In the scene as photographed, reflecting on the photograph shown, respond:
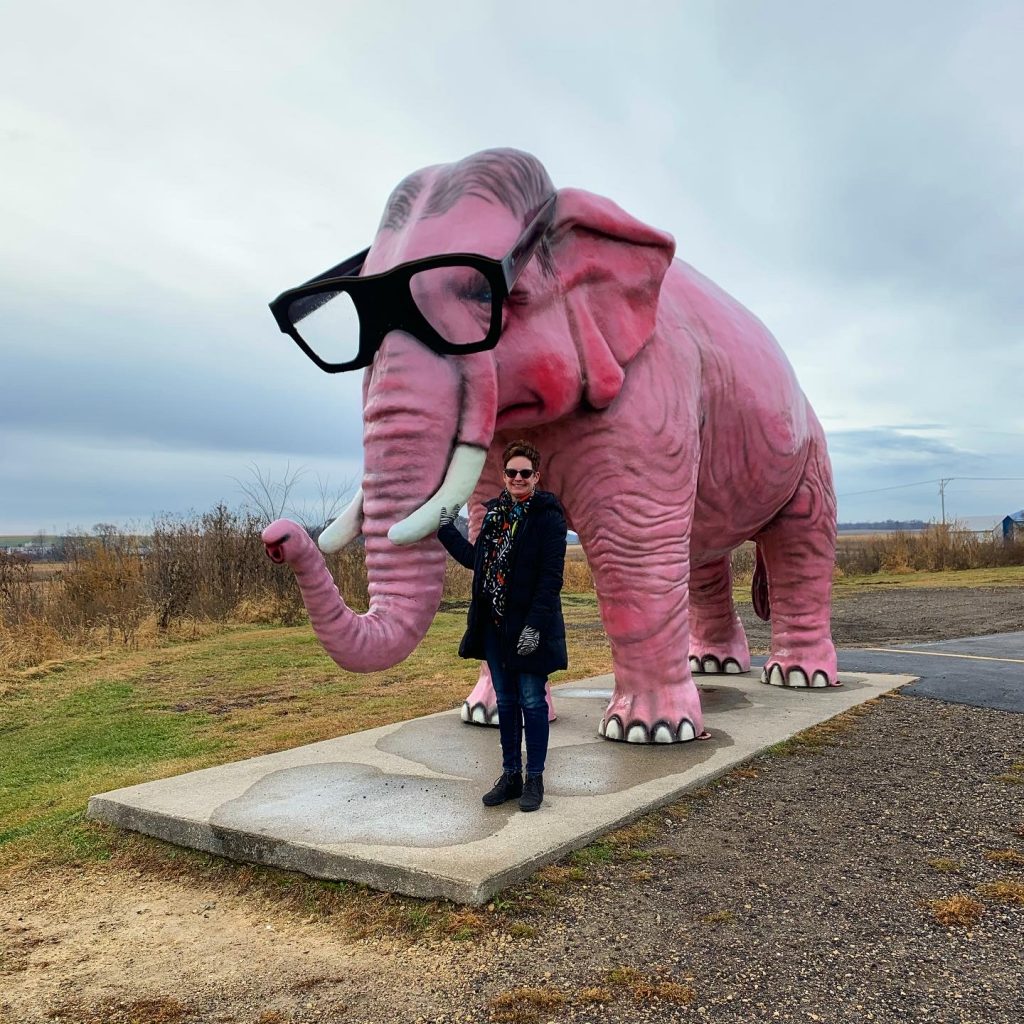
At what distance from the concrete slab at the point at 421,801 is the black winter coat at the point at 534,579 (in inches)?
22.3

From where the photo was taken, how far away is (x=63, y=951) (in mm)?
2686

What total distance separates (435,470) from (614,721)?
1652 millimetres

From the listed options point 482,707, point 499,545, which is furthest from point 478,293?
point 482,707

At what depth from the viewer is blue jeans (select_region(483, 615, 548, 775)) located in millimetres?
3477

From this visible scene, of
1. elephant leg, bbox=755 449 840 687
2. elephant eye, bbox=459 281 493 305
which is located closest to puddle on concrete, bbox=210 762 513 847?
elephant eye, bbox=459 281 493 305

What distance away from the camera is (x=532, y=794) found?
3.44 meters

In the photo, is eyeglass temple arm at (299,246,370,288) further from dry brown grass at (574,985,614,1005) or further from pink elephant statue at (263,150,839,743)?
dry brown grass at (574,985,614,1005)

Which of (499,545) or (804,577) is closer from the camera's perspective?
(499,545)

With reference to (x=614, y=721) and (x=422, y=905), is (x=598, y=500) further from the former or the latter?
(x=422, y=905)

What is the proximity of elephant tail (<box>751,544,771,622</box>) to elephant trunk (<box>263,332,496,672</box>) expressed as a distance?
146 inches

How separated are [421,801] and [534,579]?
968mm

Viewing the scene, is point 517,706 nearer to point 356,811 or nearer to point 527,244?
point 356,811

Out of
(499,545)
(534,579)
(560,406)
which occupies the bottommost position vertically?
(534,579)

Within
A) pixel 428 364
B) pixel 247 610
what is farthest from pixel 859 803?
pixel 247 610
